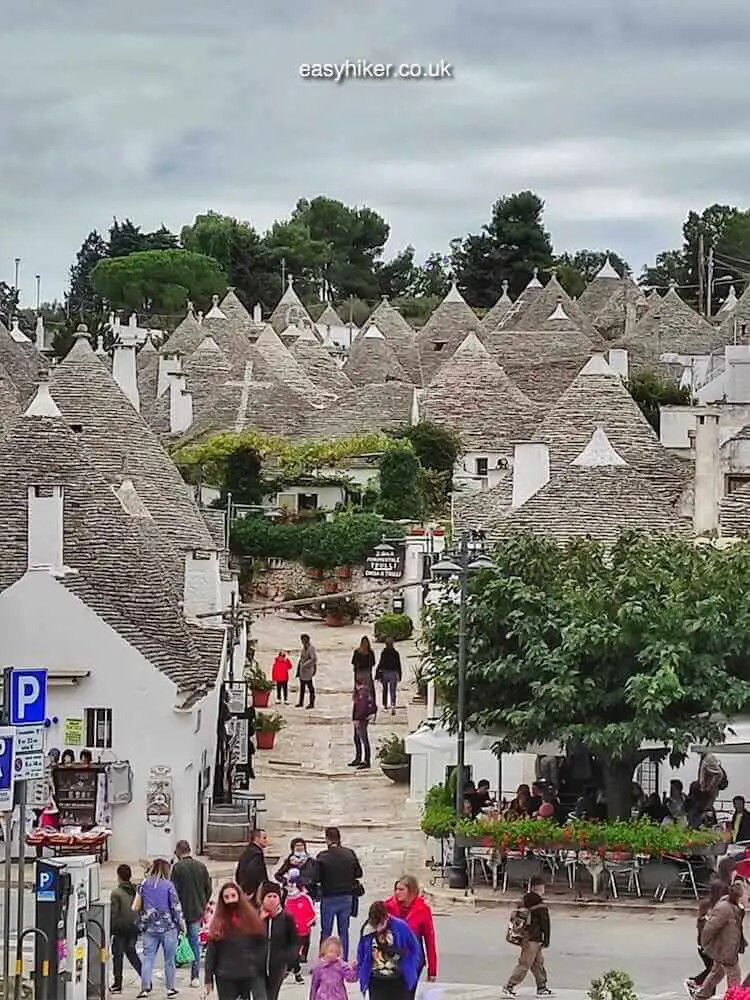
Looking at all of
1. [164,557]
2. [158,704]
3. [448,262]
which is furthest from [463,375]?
[448,262]

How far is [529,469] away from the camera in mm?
35562

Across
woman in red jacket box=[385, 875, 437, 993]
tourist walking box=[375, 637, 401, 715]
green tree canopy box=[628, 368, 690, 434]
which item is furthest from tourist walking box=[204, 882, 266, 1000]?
green tree canopy box=[628, 368, 690, 434]

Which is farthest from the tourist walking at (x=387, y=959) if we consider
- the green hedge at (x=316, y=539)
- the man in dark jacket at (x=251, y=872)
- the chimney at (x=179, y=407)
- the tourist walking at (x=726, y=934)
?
the chimney at (x=179, y=407)

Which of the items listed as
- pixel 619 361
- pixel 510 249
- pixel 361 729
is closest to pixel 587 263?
pixel 510 249

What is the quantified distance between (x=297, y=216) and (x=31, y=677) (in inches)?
5234

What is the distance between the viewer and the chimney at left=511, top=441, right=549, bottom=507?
35.4 m

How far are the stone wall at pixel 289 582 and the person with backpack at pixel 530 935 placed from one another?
109 feet

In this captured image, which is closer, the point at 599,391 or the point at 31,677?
the point at 31,677

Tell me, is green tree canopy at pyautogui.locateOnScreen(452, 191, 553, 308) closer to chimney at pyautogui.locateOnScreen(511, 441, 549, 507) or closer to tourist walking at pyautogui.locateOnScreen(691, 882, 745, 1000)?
chimney at pyautogui.locateOnScreen(511, 441, 549, 507)

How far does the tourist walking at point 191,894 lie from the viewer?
1783 cm

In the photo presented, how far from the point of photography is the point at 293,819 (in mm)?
26656

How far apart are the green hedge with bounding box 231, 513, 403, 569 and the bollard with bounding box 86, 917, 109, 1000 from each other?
3400 centimetres

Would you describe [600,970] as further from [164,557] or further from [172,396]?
[172,396]

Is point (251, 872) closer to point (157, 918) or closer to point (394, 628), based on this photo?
point (157, 918)
